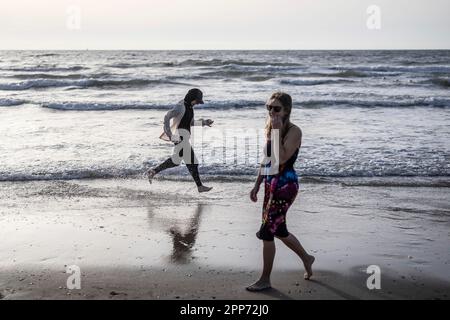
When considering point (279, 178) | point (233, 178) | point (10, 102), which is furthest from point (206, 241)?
point (10, 102)

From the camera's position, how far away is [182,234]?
18.9 ft

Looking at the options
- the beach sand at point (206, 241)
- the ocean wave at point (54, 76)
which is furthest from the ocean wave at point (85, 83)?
the beach sand at point (206, 241)

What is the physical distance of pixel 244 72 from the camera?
123ft

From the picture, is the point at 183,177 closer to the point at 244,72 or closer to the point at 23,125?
the point at 23,125

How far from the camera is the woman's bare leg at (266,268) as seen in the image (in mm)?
4176

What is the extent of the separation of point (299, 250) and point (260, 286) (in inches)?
18.6

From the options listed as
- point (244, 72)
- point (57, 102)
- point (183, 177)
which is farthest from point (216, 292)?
point (244, 72)

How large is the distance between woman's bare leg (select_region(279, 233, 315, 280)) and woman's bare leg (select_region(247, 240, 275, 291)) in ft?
0.48

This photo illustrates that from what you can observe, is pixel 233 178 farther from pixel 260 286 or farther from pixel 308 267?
pixel 260 286

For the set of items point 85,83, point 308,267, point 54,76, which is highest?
point 54,76

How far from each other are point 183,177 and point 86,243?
11.2 ft

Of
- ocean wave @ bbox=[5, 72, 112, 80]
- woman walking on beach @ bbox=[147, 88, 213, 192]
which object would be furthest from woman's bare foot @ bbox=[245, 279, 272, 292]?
ocean wave @ bbox=[5, 72, 112, 80]

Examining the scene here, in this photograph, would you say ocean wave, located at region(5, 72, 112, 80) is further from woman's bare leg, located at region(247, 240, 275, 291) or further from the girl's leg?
woman's bare leg, located at region(247, 240, 275, 291)

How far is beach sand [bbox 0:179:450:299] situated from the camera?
4281mm
